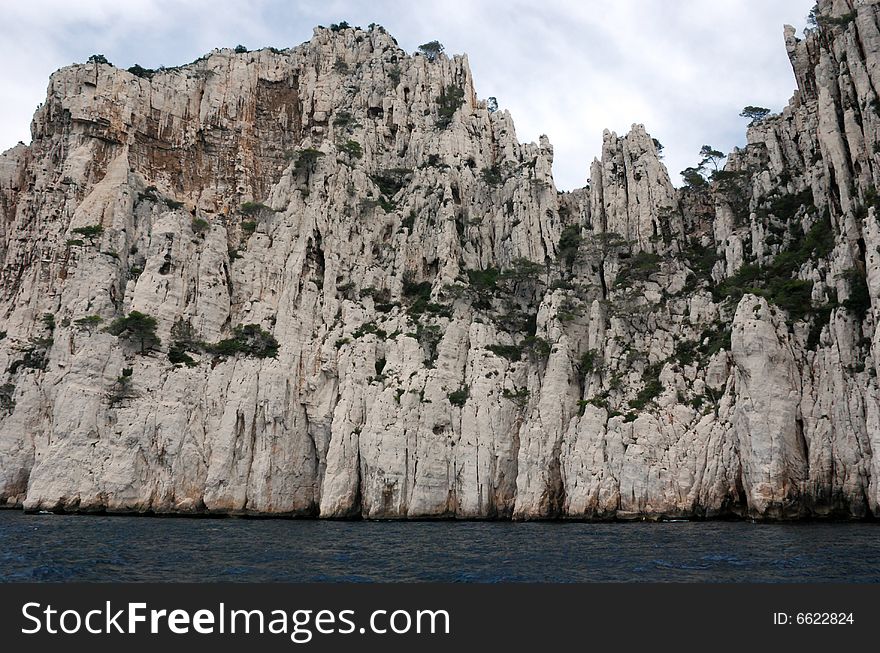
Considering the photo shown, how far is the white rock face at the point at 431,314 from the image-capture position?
52.2 meters

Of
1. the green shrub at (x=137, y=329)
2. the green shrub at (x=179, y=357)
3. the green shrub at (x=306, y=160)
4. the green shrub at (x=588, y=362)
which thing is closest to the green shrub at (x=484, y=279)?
the green shrub at (x=588, y=362)

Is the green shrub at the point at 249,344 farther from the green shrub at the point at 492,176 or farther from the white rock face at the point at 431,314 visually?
the green shrub at the point at 492,176

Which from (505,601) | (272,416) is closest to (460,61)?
(272,416)

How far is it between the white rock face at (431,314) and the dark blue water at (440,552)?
8.86 meters

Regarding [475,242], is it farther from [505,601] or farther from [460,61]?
[505,601]

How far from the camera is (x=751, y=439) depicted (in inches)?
1911

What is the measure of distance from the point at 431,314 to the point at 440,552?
121 feet

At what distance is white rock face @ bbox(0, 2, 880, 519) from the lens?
5219 cm

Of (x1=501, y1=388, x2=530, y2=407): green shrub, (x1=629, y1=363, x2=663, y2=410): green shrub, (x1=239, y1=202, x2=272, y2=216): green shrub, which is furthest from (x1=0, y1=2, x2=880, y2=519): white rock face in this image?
(x1=239, y1=202, x2=272, y2=216): green shrub

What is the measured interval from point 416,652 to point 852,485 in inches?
1673

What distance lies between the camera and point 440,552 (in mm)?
34281

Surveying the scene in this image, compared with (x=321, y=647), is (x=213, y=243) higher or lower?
higher

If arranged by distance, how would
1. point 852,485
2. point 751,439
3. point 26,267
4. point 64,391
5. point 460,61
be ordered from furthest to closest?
point 460,61 → point 26,267 → point 64,391 → point 751,439 → point 852,485

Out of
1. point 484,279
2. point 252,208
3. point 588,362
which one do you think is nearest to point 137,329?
point 252,208
